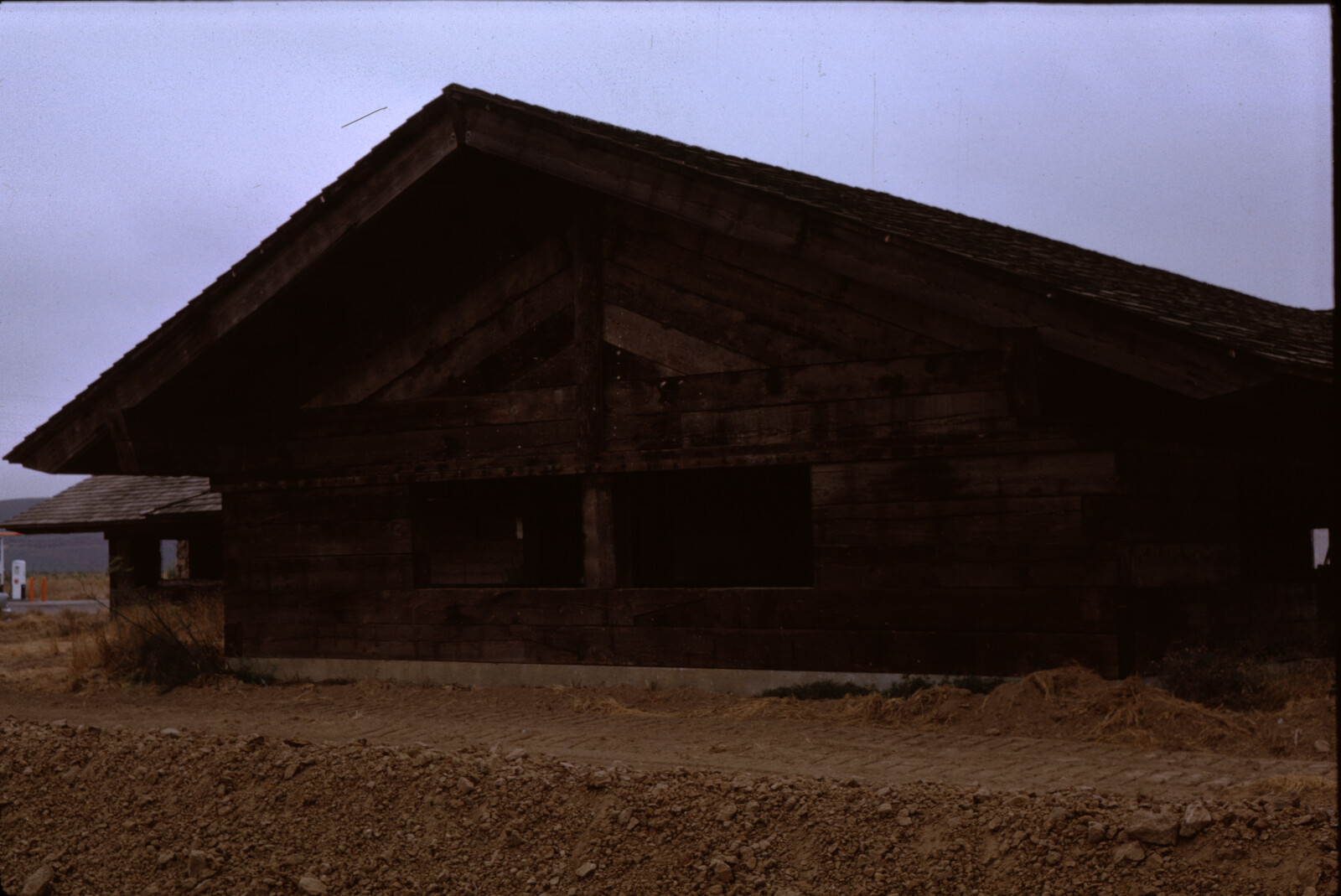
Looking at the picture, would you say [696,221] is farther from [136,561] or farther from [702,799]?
[136,561]

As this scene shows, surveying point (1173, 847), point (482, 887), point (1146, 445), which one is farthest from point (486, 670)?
point (1173, 847)

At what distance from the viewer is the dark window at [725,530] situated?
13727mm

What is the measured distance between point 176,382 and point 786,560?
722 centimetres

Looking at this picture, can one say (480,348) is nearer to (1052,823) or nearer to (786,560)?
(786,560)

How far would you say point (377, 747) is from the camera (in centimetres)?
662

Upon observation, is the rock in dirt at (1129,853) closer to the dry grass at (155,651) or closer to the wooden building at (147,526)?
the dry grass at (155,651)

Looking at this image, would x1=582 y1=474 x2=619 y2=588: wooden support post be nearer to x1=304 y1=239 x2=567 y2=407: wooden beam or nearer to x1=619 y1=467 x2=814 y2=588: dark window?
x1=304 y1=239 x2=567 y2=407: wooden beam

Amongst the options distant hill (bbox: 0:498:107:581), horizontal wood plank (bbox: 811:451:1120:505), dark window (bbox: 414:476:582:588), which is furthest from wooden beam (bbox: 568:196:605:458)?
distant hill (bbox: 0:498:107:581)

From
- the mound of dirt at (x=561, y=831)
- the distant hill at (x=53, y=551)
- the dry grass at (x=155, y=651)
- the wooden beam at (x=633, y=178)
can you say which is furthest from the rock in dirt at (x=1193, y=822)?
the distant hill at (x=53, y=551)

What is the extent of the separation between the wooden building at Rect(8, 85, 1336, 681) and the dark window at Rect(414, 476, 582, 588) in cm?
252

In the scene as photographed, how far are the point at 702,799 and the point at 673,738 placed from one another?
178cm

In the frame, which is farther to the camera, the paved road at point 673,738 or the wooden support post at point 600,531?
the wooden support post at point 600,531

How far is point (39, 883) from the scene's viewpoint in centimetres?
612

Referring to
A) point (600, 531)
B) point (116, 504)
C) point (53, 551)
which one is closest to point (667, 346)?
point (600, 531)
